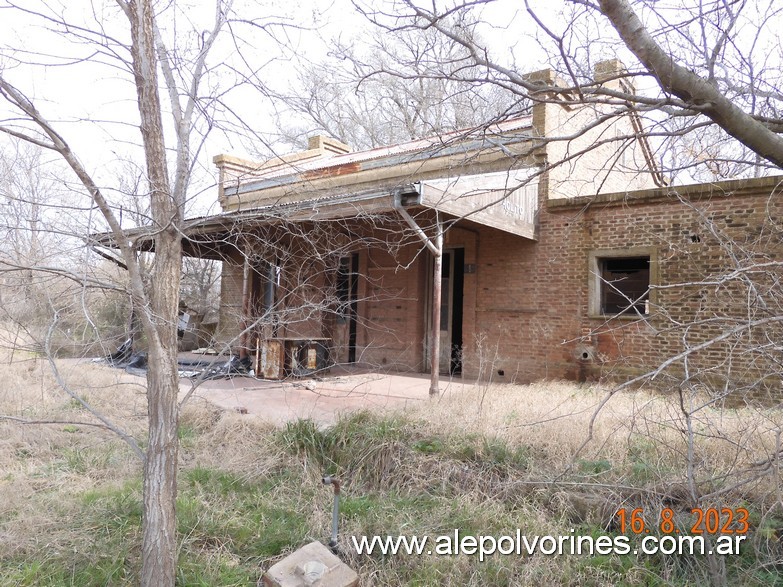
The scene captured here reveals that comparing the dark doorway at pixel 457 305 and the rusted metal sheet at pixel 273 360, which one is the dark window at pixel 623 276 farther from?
the rusted metal sheet at pixel 273 360

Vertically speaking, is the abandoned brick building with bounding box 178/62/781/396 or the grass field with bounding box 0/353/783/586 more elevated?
the abandoned brick building with bounding box 178/62/781/396

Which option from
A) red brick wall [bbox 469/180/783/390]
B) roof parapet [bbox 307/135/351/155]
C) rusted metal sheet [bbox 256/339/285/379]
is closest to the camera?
red brick wall [bbox 469/180/783/390]

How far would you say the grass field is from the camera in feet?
11.7

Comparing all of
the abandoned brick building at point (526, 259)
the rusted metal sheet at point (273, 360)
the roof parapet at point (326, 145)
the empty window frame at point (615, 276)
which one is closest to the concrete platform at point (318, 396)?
the rusted metal sheet at point (273, 360)

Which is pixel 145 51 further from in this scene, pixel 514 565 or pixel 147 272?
pixel 514 565

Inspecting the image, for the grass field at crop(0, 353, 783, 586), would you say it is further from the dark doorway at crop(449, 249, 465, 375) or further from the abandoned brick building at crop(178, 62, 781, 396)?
the dark doorway at crop(449, 249, 465, 375)

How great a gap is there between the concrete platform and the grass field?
0.66m

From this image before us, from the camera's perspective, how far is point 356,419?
5754mm

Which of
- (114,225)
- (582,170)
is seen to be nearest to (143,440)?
(114,225)

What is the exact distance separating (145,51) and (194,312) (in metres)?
14.1

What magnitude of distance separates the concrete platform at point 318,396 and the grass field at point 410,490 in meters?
0.66

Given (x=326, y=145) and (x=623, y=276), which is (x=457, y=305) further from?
(x=326, y=145)

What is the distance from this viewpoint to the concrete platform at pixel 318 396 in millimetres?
6859

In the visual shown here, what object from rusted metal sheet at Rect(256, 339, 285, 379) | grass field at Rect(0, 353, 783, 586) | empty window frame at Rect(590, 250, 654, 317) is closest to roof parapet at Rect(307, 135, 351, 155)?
rusted metal sheet at Rect(256, 339, 285, 379)
